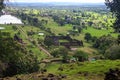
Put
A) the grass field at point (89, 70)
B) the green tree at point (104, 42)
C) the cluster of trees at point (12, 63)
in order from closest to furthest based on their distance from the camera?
the grass field at point (89, 70)
the cluster of trees at point (12, 63)
the green tree at point (104, 42)

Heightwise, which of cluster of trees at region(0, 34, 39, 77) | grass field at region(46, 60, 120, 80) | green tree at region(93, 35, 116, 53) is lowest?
green tree at region(93, 35, 116, 53)

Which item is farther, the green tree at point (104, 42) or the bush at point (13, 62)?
the green tree at point (104, 42)

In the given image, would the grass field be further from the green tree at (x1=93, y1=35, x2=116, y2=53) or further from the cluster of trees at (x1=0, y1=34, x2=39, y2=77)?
the green tree at (x1=93, y1=35, x2=116, y2=53)

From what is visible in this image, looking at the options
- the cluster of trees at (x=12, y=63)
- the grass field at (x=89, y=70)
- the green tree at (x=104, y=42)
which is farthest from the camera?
the green tree at (x=104, y=42)

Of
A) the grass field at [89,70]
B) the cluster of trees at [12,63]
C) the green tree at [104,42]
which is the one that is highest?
the grass field at [89,70]

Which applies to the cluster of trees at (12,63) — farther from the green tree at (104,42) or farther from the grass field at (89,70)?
the green tree at (104,42)

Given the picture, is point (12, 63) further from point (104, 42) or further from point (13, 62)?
point (104, 42)

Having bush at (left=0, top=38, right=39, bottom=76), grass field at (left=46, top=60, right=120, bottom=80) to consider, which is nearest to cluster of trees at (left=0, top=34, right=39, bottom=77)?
bush at (left=0, top=38, right=39, bottom=76)

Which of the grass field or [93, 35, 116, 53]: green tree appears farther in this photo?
[93, 35, 116, 53]: green tree

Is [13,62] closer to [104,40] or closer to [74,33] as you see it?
[104,40]

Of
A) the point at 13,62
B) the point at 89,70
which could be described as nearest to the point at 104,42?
the point at 13,62

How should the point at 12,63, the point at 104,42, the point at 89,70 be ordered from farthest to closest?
the point at 104,42 < the point at 12,63 < the point at 89,70

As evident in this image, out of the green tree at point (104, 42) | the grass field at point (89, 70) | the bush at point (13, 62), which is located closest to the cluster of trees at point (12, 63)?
the bush at point (13, 62)

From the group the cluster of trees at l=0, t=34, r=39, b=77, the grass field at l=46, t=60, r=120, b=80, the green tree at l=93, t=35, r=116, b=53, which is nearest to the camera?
the grass field at l=46, t=60, r=120, b=80
